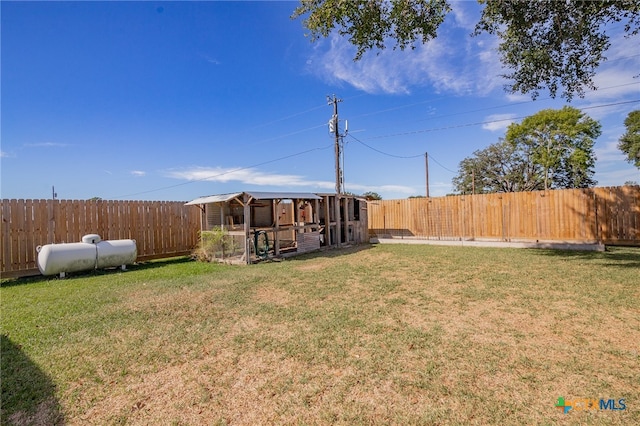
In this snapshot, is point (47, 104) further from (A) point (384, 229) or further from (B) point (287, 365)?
(A) point (384, 229)

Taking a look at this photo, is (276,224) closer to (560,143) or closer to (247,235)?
(247,235)

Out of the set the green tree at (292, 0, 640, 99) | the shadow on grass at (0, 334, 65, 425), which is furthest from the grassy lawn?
the green tree at (292, 0, 640, 99)

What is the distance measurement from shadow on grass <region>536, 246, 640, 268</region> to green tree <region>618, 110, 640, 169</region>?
15.8 meters

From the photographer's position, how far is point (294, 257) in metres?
9.86

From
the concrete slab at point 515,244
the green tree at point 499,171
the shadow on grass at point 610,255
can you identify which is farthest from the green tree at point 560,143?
the shadow on grass at point 610,255

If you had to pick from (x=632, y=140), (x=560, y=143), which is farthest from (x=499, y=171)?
(x=632, y=140)

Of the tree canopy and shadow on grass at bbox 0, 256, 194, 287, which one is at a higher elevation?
the tree canopy

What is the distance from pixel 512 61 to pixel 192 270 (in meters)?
9.86

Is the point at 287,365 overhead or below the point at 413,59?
below

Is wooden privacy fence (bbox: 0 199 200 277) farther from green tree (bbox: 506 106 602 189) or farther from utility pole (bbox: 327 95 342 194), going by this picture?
green tree (bbox: 506 106 602 189)

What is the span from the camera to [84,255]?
7.23 m

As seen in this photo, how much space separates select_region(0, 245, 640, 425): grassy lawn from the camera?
211 centimetres

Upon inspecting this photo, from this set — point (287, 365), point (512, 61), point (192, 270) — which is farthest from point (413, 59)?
point (287, 365)

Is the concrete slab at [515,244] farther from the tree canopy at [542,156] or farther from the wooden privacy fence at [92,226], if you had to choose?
the tree canopy at [542,156]
